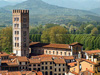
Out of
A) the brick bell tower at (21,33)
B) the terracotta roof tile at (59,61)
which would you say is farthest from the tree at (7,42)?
the terracotta roof tile at (59,61)

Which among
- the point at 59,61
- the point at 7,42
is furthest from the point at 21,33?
the point at 7,42

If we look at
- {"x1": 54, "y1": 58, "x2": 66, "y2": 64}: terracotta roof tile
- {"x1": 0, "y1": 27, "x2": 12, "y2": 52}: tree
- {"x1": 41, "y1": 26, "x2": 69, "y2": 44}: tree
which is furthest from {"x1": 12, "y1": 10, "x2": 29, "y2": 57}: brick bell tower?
{"x1": 41, "y1": 26, "x2": 69, "y2": 44}: tree

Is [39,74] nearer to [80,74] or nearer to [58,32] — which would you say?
[80,74]

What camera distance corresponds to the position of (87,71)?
197 feet

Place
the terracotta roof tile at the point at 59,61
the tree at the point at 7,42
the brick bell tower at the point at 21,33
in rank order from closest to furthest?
the terracotta roof tile at the point at 59,61 → the brick bell tower at the point at 21,33 → the tree at the point at 7,42

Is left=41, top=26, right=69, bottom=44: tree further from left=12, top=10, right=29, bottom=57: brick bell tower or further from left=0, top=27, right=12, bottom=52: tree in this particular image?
left=12, top=10, right=29, bottom=57: brick bell tower

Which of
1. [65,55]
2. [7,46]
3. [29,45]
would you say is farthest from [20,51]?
[7,46]

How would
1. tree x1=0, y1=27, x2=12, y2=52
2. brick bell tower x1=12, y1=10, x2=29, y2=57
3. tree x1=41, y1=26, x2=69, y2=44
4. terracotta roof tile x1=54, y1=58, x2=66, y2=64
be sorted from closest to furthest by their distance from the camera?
1. terracotta roof tile x1=54, y1=58, x2=66, y2=64
2. brick bell tower x1=12, y1=10, x2=29, y2=57
3. tree x1=0, y1=27, x2=12, y2=52
4. tree x1=41, y1=26, x2=69, y2=44

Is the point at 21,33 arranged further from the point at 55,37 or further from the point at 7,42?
the point at 55,37

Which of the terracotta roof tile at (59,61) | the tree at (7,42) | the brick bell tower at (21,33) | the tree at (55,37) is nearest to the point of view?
the terracotta roof tile at (59,61)

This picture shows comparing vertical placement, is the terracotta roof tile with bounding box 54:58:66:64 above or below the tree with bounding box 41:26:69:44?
below

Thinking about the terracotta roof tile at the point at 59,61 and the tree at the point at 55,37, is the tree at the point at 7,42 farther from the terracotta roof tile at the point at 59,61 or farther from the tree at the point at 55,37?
the terracotta roof tile at the point at 59,61

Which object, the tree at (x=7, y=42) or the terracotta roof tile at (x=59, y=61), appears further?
the tree at (x=7, y=42)

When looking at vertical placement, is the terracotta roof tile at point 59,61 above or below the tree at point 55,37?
below
